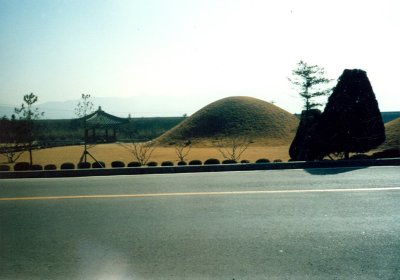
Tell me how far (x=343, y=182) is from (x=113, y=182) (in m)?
5.22

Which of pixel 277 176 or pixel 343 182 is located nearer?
pixel 343 182

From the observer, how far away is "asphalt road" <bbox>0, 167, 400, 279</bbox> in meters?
3.41

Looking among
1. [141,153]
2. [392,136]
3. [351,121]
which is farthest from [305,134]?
[141,153]

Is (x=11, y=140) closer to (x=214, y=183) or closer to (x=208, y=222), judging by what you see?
(x=214, y=183)

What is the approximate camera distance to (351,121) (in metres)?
11.5

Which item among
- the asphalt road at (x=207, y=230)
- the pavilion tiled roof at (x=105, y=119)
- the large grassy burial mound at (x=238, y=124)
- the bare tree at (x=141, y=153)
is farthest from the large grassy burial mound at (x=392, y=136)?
the pavilion tiled roof at (x=105, y=119)

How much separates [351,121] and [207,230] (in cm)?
878

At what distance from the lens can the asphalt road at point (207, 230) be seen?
3408 millimetres

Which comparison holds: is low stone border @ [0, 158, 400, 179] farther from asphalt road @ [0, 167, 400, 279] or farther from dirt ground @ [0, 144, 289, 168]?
dirt ground @ [0, 144, 289, 168]

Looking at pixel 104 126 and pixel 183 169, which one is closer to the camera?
pixel 183 169

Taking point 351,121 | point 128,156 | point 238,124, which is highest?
point 238,124

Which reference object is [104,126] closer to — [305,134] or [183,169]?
[305,134]

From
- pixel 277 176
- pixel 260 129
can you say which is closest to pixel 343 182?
pixel 277 176

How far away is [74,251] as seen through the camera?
3949mm
